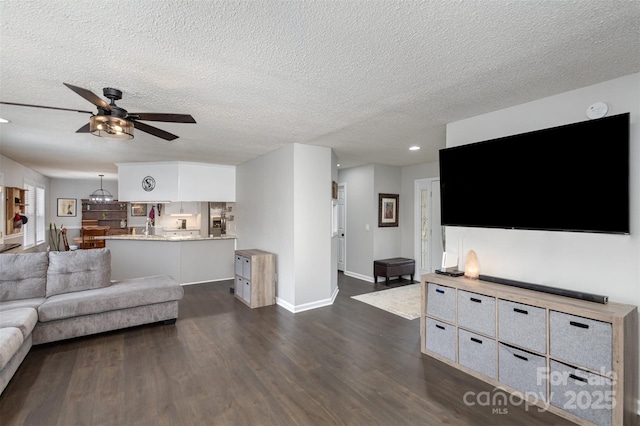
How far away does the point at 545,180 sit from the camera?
258 centimetres

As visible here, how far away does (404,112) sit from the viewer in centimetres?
317

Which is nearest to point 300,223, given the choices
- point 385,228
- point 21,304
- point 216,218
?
point 385,228

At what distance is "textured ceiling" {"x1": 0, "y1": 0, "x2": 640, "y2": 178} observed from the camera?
1.59 meters

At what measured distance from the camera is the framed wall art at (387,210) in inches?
257

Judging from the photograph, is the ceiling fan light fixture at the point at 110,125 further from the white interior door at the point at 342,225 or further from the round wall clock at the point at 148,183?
the white interior door at the point at 342,225

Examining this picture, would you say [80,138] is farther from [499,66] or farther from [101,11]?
[499,66]

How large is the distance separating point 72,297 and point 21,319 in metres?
0.62

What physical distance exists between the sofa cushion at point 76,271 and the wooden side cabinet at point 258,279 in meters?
1.82

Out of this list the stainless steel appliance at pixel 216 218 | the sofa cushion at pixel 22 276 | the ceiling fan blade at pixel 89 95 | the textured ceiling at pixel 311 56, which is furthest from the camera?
the stainless steel appliance at pixel 216 218

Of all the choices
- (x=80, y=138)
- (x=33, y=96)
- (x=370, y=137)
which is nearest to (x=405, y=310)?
(x=370, y=137)

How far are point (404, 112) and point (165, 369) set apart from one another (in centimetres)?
338

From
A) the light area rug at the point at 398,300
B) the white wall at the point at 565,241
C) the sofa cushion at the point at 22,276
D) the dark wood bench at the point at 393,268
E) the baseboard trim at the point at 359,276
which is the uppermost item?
the white wall at the point at 565,241

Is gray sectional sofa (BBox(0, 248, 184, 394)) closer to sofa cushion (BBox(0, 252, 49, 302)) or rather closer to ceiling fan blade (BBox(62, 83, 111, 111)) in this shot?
sofa cushion (BBox(0, 252, 49, 302))

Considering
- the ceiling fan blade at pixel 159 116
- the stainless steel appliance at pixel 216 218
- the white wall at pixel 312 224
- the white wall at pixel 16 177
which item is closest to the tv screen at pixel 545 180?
the white wall at pixel 312 224
